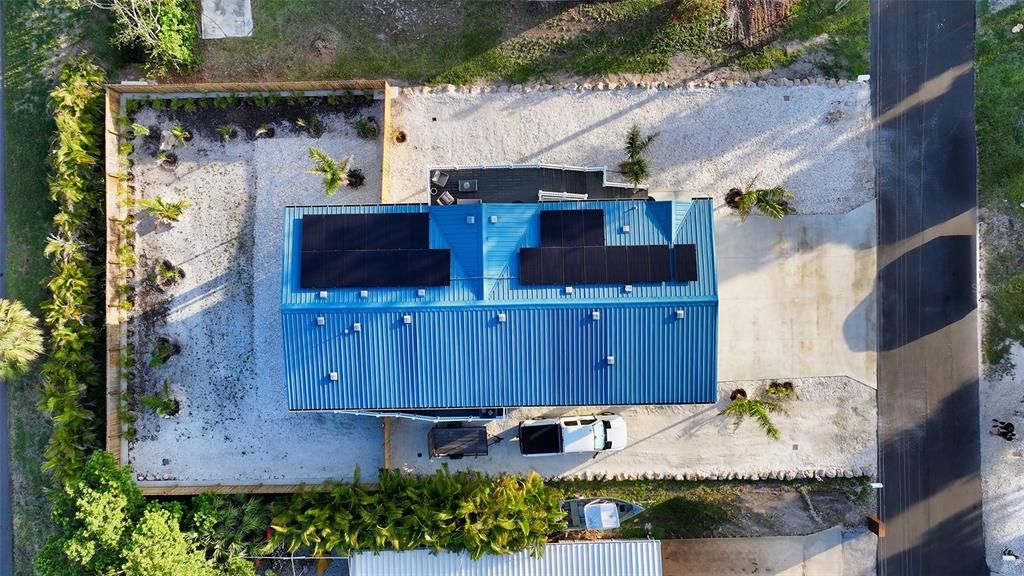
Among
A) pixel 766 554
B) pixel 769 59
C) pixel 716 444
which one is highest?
pixel 769 59

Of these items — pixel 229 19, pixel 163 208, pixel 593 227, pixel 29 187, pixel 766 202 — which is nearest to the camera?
pixel 593 227

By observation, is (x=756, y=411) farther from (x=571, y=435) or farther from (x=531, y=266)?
(x=531, y=266)

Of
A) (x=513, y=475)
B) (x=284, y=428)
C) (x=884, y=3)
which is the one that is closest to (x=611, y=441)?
Answer: (x=513, y=475)

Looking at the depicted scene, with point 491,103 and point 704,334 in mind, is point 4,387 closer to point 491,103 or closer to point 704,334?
point 491,103

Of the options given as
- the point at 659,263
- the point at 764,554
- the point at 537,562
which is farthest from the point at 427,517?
the point at 764,554

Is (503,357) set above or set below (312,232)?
below

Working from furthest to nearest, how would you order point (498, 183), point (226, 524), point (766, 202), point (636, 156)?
1. point (636, 156)
2. point (766, 202)
3. point (498, 183)
4. point (226, 524)
